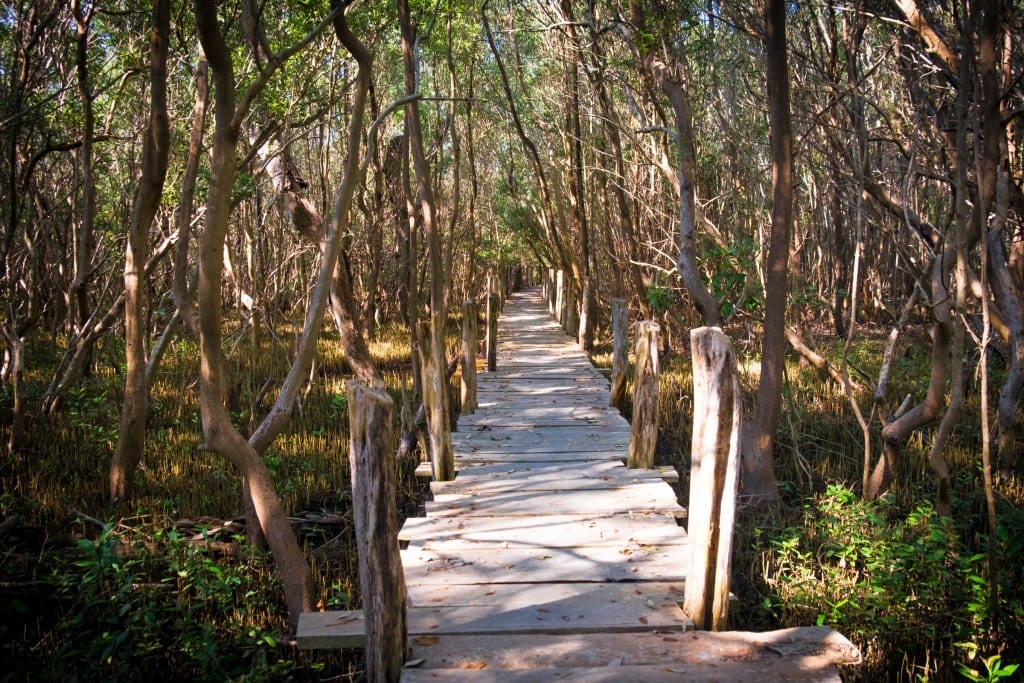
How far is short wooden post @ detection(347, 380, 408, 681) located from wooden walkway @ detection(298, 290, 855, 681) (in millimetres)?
152

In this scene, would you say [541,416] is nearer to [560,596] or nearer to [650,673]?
[560,596]

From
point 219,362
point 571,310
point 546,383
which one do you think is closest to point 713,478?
point 219,362

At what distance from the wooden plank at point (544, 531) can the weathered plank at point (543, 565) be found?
0.08 metres

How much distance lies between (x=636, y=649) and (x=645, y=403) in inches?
97.7

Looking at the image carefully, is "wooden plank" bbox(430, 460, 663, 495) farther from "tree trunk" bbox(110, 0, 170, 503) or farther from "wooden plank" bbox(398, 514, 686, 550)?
"tree trunk" bbox(110, 0, 170, 503)

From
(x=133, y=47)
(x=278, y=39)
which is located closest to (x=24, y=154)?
(x=133, y=47)

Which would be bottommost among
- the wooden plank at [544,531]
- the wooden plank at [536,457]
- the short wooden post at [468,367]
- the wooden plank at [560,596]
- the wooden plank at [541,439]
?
the wooden plank at [560,596]

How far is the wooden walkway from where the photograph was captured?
300 cm

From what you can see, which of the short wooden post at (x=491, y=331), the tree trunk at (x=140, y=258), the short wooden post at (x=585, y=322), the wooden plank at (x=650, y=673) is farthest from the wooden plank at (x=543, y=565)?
the short wooden post at (x=585, y=322)

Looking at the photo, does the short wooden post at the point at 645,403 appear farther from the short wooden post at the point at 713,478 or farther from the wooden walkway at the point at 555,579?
the short wooden post at the point at 713,478

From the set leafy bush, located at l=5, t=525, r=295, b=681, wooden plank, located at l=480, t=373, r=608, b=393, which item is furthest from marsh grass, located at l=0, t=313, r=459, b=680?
wooden plank, located at l=480, t=373, r=608, b=393

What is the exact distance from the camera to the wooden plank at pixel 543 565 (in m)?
3.86

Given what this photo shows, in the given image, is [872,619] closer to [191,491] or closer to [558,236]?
[191,491]

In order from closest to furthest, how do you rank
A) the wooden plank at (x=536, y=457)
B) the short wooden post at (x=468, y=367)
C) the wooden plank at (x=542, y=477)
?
1. the wooden plank at (x=542, y=477)
2. the wooden plank at (x=536, y=457)
3. the short wooden post at (x=468, y=367)
